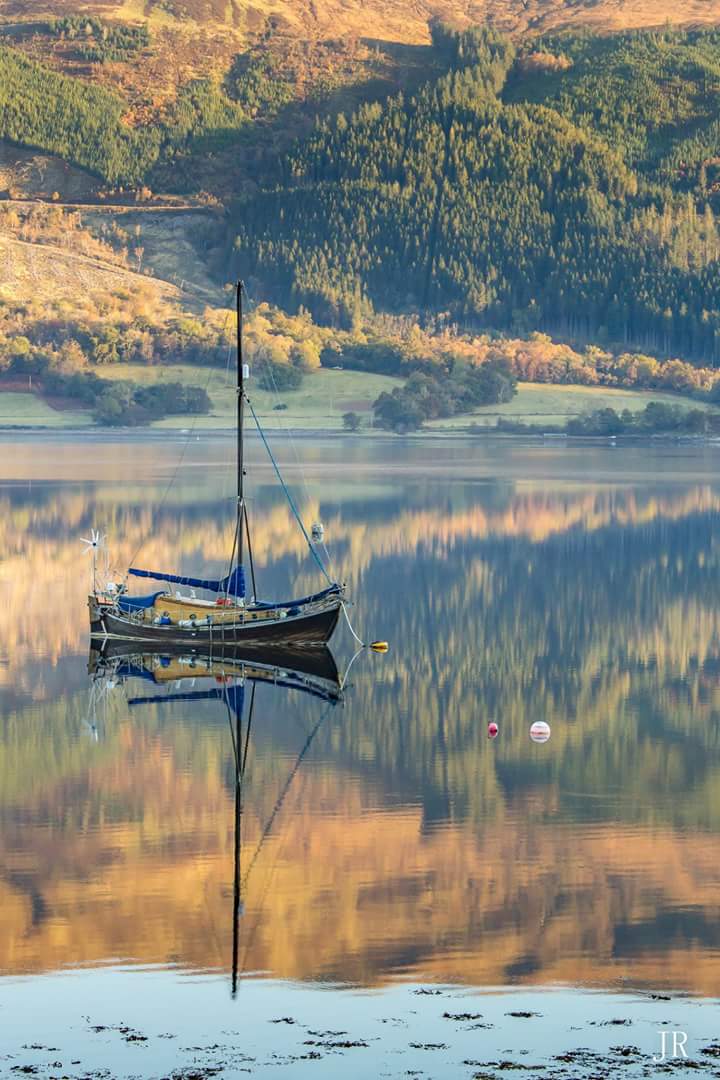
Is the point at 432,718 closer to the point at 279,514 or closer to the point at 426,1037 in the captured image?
the point at 426,1037

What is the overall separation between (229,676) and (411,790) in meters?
13.5

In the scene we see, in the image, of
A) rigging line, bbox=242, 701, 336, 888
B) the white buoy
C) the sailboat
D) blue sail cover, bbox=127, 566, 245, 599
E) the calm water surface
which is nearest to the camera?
the calm water surface

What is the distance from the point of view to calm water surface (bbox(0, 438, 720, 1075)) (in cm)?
2464

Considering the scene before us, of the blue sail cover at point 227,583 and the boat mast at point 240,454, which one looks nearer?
the blue sail cover at point 227,583

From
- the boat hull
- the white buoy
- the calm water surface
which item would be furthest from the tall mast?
the white buoy

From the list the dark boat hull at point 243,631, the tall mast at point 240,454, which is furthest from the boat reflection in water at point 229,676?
the tall mast at point 240,454

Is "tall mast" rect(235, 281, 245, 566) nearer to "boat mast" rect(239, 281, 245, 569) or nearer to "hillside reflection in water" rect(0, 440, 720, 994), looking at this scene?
"boat mast" rect(239, 281, 245, 569)

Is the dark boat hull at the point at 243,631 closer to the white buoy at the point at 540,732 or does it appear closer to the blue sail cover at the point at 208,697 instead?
the blue sail cover at the point at 208,697

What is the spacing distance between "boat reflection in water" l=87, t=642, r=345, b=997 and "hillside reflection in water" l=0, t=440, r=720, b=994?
0.42m

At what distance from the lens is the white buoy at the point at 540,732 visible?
130 feet

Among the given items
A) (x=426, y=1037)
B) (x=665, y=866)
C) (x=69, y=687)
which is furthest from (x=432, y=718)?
(x=426, y=1037)

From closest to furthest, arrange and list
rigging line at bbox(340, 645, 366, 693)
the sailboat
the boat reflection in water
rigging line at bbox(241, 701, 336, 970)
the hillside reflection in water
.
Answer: the hillside reflection in water < rigging line at bbox(241, 701, 336, 970) < the boat reflection in water < rigging line at bbox(340, 645, 366, 693) < the sailboat

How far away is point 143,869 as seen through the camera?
2841 cm

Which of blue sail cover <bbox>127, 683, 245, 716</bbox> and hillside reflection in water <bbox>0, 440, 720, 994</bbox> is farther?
blue sail cover <bbox>127, 683, 245, 716</bbox>
